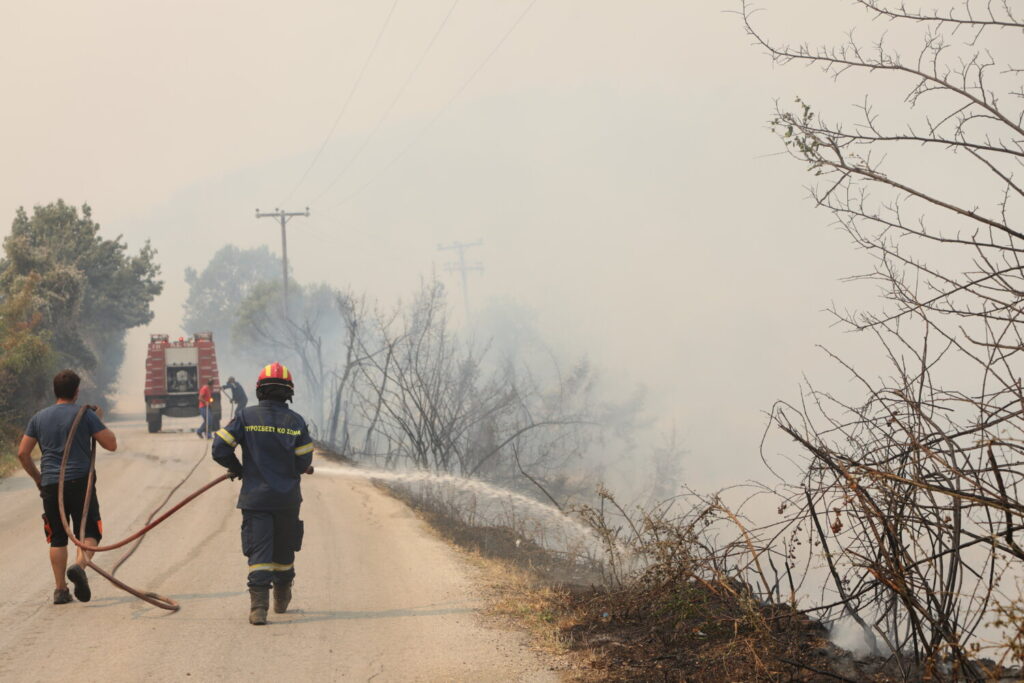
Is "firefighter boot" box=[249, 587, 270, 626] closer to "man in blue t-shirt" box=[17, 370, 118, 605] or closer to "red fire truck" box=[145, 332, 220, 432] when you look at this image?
"man in blue t-shirt" box=[17, 370, 118, 605]

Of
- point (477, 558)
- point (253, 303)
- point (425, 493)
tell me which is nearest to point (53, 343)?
point (425, 493)

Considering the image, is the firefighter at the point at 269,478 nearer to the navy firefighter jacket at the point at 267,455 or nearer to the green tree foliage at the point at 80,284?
the navy firefighter jacket at the point at 267,455

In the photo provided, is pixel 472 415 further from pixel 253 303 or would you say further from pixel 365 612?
pixel 253 303

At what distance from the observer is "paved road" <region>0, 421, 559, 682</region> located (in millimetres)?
5586

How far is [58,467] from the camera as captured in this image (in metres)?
7.31

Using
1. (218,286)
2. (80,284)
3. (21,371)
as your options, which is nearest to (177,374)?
(21,371)

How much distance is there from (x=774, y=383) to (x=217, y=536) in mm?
48005

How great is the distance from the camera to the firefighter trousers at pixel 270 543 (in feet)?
22.2

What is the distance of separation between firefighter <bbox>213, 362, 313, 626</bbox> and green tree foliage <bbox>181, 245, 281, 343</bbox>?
116756mm

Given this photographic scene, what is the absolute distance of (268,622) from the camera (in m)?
6.81

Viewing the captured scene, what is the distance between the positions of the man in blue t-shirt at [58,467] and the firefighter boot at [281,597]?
61.7 inches

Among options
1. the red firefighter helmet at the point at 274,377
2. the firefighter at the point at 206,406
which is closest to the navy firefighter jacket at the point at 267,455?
the red firefighter helmet at the point at 274,377

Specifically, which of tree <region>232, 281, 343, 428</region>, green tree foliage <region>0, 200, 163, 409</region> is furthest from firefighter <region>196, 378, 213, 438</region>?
tree <region>232, 281, 343, 428</region>

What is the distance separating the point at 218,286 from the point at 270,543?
122518mm
